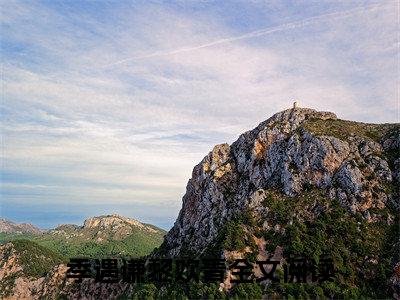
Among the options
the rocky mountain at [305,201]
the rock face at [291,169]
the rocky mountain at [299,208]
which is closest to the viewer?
the rocky mountain at [299,208]

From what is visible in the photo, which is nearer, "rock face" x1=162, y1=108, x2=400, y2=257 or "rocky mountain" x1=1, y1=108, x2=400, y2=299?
"rocky mountain" x1=1, y1=108, x2=400, y2=299

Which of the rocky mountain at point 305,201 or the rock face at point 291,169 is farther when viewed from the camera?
the rock face at point 291,169

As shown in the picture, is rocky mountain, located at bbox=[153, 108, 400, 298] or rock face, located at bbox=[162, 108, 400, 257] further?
rock face, located at bbox=[162, 108, 400, 257]

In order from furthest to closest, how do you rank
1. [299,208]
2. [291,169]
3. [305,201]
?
[291,169]
[305,201]
[299,208]

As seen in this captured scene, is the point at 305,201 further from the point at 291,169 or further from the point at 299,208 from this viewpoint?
the point at 291,169

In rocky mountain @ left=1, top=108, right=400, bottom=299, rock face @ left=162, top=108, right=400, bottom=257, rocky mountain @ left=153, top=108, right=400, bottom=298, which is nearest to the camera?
rocky mountain @ left=1, top=108, right=400, bottom=299

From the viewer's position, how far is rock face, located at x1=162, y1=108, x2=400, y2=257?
155375 mm

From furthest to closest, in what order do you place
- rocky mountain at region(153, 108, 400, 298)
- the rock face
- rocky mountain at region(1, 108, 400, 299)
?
the rock face, rocky mountain at region(153, 108, 400, 298), rocky mountain at region(1, 108, 400, 299)

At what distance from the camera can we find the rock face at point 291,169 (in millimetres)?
155375

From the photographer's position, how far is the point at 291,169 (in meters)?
164

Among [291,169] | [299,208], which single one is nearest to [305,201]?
[299,208]

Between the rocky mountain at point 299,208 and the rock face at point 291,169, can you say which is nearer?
the rocky mountain at point 299,208

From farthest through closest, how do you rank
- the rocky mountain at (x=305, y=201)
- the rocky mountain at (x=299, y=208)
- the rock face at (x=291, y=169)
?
the rock face at (x=291, y=169) → the rocky mountain at (x=305, y=201) → the rocky mountain at (x=299, y=208)

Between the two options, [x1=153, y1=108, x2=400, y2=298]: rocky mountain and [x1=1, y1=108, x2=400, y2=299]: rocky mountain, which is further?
[x1=153, y1=108, x2=400, y2=298]: rocky mountain
